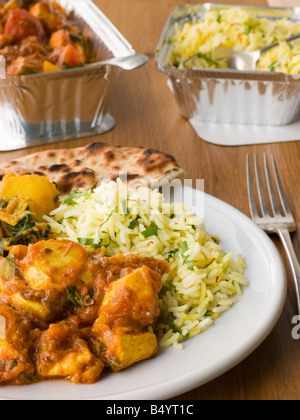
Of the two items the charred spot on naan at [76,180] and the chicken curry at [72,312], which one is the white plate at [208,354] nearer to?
the chicken curry at [72,312]

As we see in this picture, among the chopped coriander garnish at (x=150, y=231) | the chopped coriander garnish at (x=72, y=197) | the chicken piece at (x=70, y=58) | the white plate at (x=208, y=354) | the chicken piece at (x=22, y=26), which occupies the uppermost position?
the chicken piece at (x=22, y=26)

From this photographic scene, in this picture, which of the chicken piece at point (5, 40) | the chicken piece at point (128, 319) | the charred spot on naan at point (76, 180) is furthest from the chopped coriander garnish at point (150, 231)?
the chicken piece at point (5, 40)

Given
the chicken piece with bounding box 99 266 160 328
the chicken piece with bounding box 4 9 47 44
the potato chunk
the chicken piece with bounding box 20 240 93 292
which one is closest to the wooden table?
the chicken piece with bounding box 99 266 160 328

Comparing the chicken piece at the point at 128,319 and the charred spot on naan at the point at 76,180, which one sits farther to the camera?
the charred spot on naan at the point at 76,180

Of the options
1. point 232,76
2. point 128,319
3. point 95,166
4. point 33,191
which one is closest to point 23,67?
point 95,166

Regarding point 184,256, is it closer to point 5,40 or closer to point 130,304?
point 130,304
